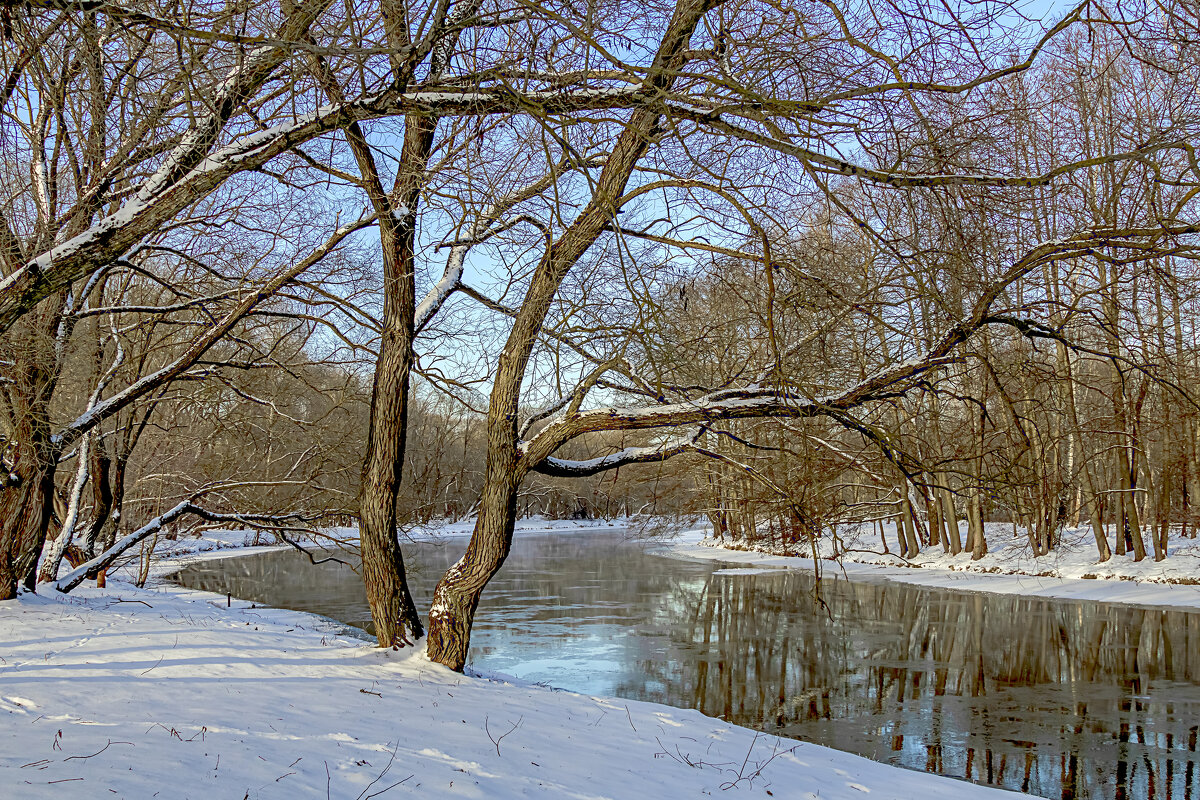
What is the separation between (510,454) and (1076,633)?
41.8 ft

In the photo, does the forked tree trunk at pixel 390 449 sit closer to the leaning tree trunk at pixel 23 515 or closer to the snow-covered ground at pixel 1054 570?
the leaning tree trunk at pixel 23 515

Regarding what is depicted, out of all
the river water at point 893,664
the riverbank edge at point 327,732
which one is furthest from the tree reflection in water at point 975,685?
the riverbank edge at point 327,732

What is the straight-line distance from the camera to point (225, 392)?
1353cm

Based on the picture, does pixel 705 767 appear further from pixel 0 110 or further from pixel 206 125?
pixel 0 110

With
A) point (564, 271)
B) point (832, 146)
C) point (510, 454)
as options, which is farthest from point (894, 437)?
point (510, 454)

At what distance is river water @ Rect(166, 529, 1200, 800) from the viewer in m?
8.70

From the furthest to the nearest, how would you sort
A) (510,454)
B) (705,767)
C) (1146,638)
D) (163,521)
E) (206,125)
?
1. (1146,638)
2. (163,521)
3. (510,454)
4. (705,767)
5. (206,125)

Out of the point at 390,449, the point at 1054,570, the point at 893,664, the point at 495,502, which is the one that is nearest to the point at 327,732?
the point at 495,502

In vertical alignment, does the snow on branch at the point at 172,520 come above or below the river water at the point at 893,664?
above

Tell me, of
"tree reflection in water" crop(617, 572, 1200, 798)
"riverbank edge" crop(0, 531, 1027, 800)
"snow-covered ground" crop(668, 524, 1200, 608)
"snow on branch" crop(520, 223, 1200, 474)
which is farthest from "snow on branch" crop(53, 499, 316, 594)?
"snow-covered ground" crop(668, 524, 1200, 608)

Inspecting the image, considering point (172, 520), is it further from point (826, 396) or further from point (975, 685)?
point (975, 685)

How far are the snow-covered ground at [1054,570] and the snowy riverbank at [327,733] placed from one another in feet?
32.5

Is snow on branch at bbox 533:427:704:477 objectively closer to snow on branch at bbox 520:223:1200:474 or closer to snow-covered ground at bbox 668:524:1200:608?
snow on branch at bbox 520:223:1200:474

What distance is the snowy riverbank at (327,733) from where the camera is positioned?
4.59 meters
